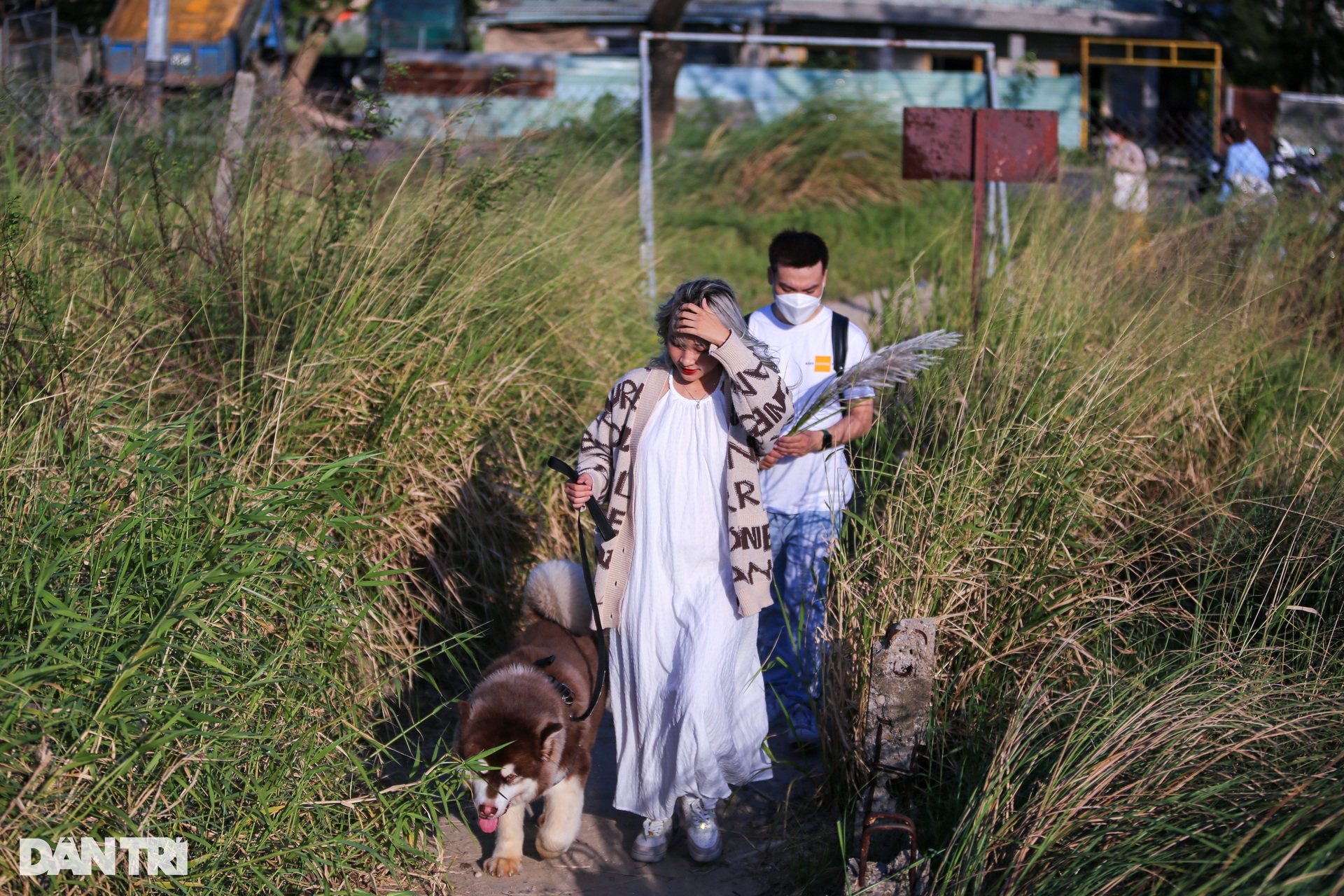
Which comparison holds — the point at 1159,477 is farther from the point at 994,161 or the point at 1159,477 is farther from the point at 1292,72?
the point at 1292,72

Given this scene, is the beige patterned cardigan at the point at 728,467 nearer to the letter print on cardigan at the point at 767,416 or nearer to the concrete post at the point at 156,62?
the letter print on cardigan at the point at 767,416

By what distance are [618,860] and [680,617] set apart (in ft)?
3.00

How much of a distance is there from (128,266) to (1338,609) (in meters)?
5.05

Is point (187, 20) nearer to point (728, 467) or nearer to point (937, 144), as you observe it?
point (937, 144)

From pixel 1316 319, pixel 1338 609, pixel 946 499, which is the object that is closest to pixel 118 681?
pixel 946 499

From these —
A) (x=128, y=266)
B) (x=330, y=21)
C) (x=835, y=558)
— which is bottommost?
(x=835, y=558)

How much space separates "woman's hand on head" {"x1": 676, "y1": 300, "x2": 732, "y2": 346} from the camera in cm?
351

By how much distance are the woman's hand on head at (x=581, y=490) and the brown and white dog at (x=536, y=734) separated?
60 centimetres

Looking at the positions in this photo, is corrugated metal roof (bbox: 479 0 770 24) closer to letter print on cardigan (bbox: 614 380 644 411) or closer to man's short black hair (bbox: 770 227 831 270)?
man's short black hair (bbox: 770 227 831 270)

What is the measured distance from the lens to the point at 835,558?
12.9 feet

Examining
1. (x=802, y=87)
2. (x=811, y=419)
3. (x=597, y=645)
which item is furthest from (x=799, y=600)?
(x=802, y=87)

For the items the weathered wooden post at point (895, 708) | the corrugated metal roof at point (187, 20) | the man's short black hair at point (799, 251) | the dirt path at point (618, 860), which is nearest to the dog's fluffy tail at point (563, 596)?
the dirt path at point (618, 860)

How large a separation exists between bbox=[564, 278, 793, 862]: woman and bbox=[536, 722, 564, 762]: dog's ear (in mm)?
320

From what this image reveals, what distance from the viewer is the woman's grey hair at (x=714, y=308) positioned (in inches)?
142
